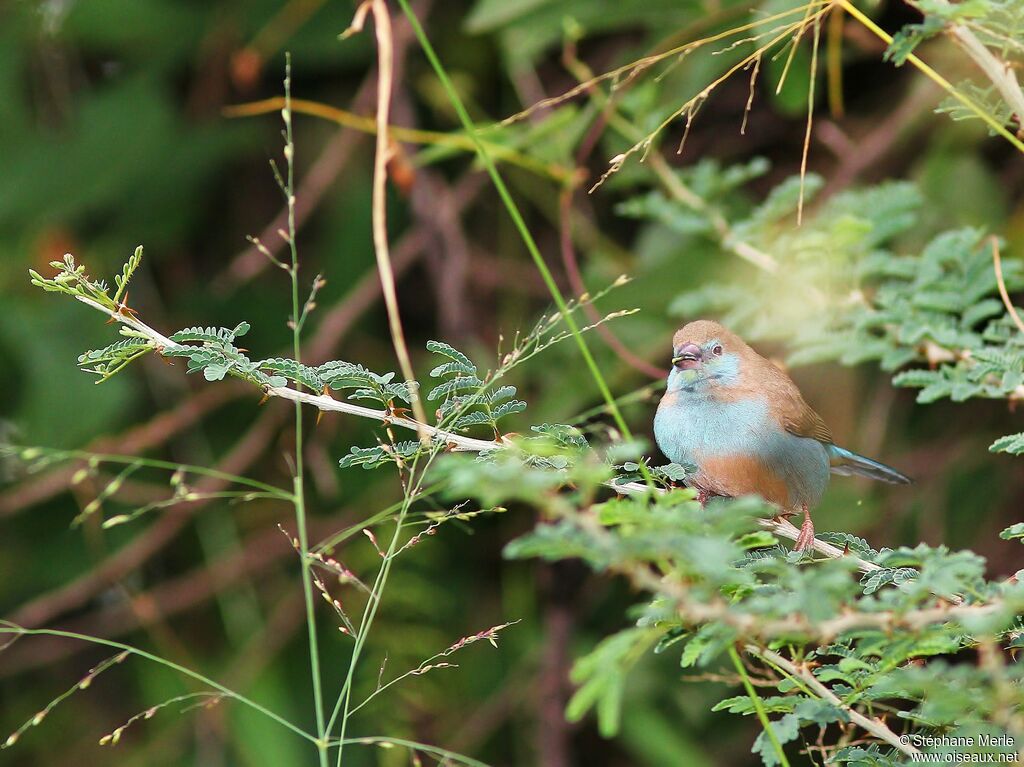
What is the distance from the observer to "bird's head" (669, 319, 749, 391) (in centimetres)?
266

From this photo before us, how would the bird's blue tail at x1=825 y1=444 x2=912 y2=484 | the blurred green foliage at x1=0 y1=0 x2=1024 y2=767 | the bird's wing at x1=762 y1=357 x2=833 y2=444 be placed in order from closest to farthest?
the bird's wing at x1=762 y1=357 x2=833 y2=444, the bird's blue tail at x1=825 y1=444 x2=912 y2=484, the blurred green foliage at x1=0 y1=0 x2=1024 y2=767

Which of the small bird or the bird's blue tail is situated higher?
the small bird

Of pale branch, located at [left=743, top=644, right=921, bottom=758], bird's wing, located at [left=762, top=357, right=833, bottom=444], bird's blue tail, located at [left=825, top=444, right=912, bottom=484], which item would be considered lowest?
bird's blue tail, located at [left=825, top=444, right=912, bottom=484]

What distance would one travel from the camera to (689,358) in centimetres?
271

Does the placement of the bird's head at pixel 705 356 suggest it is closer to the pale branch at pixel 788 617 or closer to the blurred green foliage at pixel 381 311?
the blurred green foliage at pixel 381 311

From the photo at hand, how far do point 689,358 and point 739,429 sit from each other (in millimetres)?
248

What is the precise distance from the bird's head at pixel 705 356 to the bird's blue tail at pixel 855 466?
31 cm

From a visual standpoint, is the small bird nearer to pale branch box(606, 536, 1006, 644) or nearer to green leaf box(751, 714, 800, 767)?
green leaf box(751, 714, 800, 767)

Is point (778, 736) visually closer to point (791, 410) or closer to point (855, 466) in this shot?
point (791, 410)

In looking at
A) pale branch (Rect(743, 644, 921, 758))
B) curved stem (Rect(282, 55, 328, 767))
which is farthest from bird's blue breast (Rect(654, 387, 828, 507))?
curved stem (Rect(282, 55, 328, 767))

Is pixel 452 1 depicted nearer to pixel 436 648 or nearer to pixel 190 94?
pixel 190 94

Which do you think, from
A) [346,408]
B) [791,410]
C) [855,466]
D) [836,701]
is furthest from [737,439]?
[346,408]

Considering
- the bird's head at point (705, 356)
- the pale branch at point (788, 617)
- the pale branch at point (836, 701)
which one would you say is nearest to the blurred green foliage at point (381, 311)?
the bird's head at point (705, 356)

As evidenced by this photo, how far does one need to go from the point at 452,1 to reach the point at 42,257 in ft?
5.31
